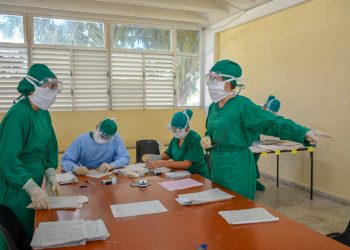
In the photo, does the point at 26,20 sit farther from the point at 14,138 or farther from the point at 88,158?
the point at 14,138

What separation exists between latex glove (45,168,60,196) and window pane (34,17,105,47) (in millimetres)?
3704

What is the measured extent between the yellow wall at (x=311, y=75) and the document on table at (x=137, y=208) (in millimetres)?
3031

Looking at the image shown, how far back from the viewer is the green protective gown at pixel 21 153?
1739 millimetres

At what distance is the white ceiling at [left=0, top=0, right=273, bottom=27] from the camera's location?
185 inches

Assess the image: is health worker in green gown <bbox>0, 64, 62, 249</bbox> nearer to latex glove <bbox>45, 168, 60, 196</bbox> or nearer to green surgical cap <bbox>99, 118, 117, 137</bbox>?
latex glove <bbox>45, 168, 60, 196</bbox>

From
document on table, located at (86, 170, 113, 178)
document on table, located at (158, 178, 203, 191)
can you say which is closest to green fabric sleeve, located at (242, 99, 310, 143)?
document on table, located at (158, 178, 203, 191)

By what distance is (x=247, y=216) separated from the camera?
1584 mm

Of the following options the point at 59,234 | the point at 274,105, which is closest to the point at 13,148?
the point at 59,234

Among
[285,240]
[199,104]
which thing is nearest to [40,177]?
[285,240]

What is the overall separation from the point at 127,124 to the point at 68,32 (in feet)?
6.09

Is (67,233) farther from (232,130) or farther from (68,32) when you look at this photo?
(68,32)

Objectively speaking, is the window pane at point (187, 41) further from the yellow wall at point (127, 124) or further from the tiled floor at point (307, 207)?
the tiled floor at point (307, 207)

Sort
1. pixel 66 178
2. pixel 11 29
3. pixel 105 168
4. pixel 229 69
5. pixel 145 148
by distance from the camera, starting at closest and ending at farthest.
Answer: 1. pixel 229 69
2. pixel 66 178
3. pixel 105 168
4. pixel 145 148
5. pixel 11 29

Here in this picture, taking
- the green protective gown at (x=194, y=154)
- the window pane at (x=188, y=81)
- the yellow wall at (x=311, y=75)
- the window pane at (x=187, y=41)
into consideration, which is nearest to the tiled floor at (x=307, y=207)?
the yellow wall at (x=311, y=75)
